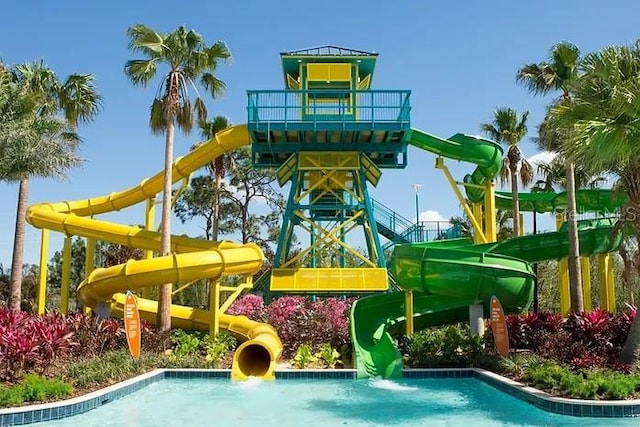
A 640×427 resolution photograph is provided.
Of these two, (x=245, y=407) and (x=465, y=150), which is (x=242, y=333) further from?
(x=465, y=150)

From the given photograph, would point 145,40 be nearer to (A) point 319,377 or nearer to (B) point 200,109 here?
(B) point 200,109

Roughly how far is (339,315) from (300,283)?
4.26 m

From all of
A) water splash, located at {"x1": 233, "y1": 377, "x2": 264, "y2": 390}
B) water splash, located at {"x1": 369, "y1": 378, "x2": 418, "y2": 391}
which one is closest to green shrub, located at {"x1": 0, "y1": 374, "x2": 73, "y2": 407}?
water splash, located at {"x1": 233, "y1": 377, "x2": 264, "y2": 390}

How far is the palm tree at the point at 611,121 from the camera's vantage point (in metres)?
11.5

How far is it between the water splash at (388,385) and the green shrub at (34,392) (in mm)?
6312

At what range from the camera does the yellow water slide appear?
15562 mm

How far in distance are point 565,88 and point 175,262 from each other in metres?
12.0

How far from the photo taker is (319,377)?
1505cm

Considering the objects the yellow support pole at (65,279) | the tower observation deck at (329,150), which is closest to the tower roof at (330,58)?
the tower observation deck at (329,150)

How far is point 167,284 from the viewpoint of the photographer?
1658 centimetres

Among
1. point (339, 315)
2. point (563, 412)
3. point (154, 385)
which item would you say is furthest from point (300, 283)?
point (563, 412)

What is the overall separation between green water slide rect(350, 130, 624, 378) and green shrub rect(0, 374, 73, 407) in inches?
273

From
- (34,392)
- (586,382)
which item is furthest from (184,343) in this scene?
(586,382)

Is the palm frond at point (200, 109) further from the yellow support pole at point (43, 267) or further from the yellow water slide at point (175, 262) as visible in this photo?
the yellow support pole at point (43, 267)
